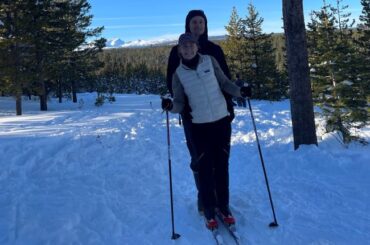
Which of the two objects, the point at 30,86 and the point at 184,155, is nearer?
the point at 184,155

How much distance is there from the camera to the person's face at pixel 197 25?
16.8ft

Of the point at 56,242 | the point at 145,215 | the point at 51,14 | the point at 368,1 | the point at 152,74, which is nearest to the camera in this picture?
the point at 56,242

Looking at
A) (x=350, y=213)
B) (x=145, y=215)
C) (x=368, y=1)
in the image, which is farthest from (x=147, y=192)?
(x=368, y=1)

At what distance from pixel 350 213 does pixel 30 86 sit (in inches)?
909

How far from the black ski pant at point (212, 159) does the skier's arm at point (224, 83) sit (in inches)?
13.1

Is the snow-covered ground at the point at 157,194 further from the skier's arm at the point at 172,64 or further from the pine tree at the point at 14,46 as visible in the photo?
the pine tree at the point at 14,46

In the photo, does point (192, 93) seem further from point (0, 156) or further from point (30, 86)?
point (30, 86)

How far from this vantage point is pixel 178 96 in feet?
16.2

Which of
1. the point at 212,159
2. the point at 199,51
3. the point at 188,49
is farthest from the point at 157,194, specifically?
the point at 188,49

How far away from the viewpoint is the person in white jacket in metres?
4.80

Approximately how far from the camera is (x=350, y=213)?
506cm

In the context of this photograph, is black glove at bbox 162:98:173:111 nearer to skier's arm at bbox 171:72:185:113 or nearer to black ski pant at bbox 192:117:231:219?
skier's arm at bbox 171:72:185:113

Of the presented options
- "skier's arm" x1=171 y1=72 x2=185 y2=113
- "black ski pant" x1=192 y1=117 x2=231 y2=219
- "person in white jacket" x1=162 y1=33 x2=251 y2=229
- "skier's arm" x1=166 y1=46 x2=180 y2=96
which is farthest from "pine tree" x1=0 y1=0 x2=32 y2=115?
"black ski pant" x1=192 y1=117 x2=231 y2=219

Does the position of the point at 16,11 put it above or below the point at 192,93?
above
